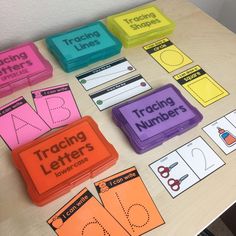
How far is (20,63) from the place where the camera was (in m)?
0.65

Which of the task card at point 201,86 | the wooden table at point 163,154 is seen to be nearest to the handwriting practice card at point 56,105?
the wooden table at point 163,154

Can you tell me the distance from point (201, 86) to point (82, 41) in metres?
0.30

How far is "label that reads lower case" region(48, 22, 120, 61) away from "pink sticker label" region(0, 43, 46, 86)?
54 mm

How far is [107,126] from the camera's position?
0.62 m

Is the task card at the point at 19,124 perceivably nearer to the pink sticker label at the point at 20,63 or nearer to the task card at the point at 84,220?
the pink sticker label at the point at 20,63

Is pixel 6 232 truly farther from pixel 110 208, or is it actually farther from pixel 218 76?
pixel 218 76

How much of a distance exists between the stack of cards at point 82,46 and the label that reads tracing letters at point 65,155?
17 cm

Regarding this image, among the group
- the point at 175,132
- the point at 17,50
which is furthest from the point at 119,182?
the point at 17,50

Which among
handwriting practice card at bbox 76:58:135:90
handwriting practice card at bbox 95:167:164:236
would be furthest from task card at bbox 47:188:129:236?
handwriting practice card at bbox 76:58:135:90

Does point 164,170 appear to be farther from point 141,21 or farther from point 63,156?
point 141,21

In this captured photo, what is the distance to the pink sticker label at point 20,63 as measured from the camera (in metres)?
0.63

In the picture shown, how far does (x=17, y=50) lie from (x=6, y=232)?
0.39 m

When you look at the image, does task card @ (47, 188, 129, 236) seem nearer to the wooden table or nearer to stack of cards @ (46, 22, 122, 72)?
the wooden table

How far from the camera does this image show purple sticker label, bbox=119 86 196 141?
595 millimetres
